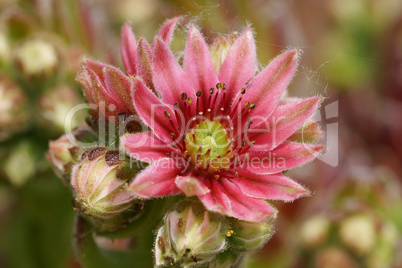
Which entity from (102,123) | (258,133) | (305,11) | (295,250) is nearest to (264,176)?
(258,133)

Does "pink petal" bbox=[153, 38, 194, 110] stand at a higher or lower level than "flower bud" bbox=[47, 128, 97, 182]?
higher

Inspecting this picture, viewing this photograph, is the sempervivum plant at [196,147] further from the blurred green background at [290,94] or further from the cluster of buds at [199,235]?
the blurred green background at [290,94]

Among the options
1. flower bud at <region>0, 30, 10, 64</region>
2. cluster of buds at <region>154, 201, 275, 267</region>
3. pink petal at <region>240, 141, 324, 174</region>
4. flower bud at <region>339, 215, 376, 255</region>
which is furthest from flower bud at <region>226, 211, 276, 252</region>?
flower bud at <region>0, 30, 10, 64</region>

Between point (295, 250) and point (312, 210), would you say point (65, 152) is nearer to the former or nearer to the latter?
point (295, 250)

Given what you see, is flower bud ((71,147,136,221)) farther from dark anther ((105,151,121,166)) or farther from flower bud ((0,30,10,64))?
flower bud ((0,30,10,64))

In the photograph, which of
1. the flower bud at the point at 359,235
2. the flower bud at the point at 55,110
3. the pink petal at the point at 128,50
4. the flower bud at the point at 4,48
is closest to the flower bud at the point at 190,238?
the pink petal at the point at 128,50

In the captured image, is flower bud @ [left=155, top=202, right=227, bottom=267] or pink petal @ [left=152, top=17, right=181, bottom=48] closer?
flower bud @ [left=155, top=202, right=227, bottom=267]

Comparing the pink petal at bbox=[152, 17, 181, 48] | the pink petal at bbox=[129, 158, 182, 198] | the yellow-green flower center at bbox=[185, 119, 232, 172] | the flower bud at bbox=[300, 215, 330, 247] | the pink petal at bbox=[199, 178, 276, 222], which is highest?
the pink petal at bbox=[152, 17, 181, 48]

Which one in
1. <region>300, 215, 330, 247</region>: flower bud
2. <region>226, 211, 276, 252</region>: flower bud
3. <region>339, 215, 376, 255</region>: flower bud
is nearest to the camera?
<region>226, 211, 276, 252</region>: flower bud
